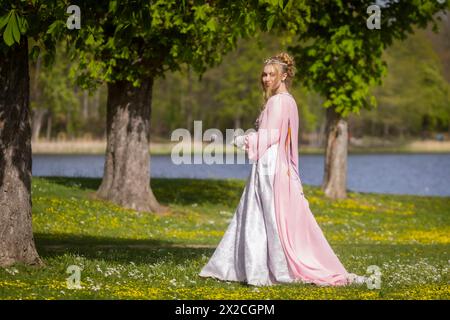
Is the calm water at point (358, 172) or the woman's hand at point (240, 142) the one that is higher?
the woman's hand at point (240, 142)

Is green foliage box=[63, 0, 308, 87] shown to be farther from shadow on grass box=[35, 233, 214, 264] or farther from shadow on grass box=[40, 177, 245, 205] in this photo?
shadow on grass box=[35, 233, 214, 264]

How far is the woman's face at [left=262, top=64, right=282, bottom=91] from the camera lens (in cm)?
1087

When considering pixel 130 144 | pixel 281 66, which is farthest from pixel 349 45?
pixel 281 66

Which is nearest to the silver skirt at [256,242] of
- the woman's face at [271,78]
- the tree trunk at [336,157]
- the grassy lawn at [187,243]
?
the grassy lawn at [187,243]

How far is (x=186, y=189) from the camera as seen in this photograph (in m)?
27.1

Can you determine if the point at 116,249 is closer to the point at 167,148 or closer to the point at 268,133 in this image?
the point at 268,133

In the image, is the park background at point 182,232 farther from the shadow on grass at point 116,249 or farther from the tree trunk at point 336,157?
the tree trunk at point 336,157

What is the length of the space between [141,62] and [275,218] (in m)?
11.5

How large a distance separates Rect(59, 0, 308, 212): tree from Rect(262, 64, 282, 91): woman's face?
7.56 meters

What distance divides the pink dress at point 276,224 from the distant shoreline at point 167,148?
41508 mm

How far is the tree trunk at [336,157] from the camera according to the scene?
28500 mm

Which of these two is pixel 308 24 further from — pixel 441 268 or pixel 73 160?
pixel 73 160

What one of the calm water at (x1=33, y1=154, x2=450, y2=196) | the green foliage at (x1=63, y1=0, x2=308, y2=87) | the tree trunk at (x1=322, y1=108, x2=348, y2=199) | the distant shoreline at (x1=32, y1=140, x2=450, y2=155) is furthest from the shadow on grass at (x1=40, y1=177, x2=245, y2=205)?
the distant shoreline at (x1=32, y1=140, x2=450, y2=155)

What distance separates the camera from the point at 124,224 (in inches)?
785
